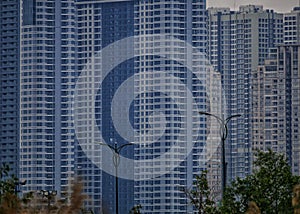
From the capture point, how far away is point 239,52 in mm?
69375

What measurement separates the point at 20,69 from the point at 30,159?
464cm

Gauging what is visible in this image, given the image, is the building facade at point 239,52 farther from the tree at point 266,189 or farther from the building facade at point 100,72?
the tree at point 266,189

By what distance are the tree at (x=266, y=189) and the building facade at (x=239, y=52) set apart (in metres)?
49.5

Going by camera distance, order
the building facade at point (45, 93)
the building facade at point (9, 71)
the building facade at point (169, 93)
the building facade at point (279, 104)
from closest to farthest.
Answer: the building facade at point (279, 104), the building facade at point (9, 71), the building facade at point (45, 93), the building facade at point (169, 93)

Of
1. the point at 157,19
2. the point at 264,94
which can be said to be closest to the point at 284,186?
the point at 264,94

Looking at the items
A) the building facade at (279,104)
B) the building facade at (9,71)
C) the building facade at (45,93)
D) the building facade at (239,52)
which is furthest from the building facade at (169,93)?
the building facade at (9,71)

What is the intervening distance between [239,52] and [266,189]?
5542 cm

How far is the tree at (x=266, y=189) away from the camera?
13.9 meters

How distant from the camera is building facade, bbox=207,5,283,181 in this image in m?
65.5

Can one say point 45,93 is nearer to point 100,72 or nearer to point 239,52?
point 100,72

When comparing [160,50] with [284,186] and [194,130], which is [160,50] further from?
[284,186]

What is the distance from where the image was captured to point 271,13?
68.1 metres

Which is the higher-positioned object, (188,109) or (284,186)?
(188,109)

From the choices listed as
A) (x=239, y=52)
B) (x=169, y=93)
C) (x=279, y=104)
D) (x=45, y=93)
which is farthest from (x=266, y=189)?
(x=239, y=52)
